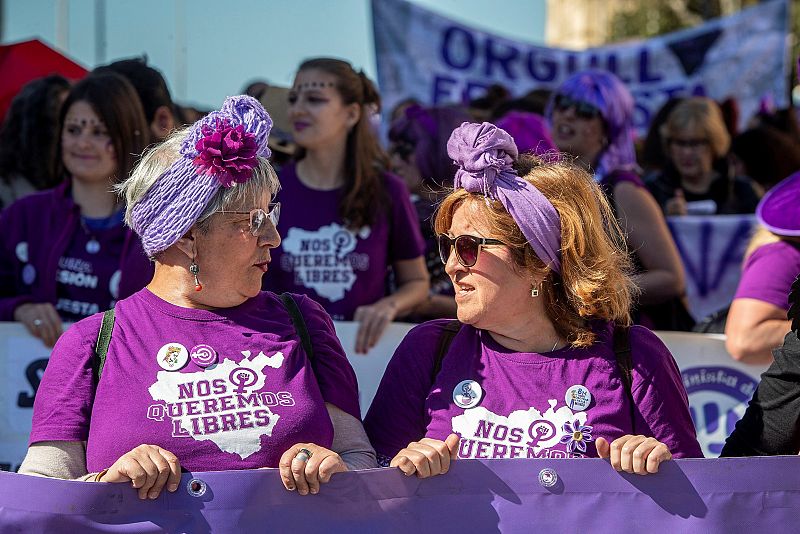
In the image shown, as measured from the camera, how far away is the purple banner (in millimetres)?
2453

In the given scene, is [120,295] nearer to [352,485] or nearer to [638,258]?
[352,485]

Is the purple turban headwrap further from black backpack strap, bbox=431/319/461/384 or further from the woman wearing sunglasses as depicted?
the woman wearing sunglasses

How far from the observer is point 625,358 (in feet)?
8.84

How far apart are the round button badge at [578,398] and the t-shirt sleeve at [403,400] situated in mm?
350

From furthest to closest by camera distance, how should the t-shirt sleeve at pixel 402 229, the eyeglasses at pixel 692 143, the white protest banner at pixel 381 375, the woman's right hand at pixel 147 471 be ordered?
the eyeglasses at pixel 692 143 < the t-shirt sleeve at pixel 402 229 < the white protest banner at pixel 381 375 < the woman's right hand at pixel 147 471

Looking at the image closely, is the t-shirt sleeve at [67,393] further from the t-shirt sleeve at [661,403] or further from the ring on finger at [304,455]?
the t-shirt sleeve at [661,403]

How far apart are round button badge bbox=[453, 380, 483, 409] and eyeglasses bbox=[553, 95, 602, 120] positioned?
2.69m

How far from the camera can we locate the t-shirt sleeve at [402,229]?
4.30m

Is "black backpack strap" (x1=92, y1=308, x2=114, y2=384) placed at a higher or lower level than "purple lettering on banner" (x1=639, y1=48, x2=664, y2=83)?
lower

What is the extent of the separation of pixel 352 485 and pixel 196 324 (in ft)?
1.76

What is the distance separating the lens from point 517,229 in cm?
276

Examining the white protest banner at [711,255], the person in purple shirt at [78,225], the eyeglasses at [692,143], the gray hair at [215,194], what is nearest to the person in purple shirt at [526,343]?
the gray hair at [215,194]

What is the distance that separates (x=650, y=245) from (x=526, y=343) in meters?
1.90

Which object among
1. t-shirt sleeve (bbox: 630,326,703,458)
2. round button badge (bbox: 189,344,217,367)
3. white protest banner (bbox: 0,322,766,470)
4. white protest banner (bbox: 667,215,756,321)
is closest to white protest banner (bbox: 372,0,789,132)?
white protest banner (bbox: 667,215,756,321)
